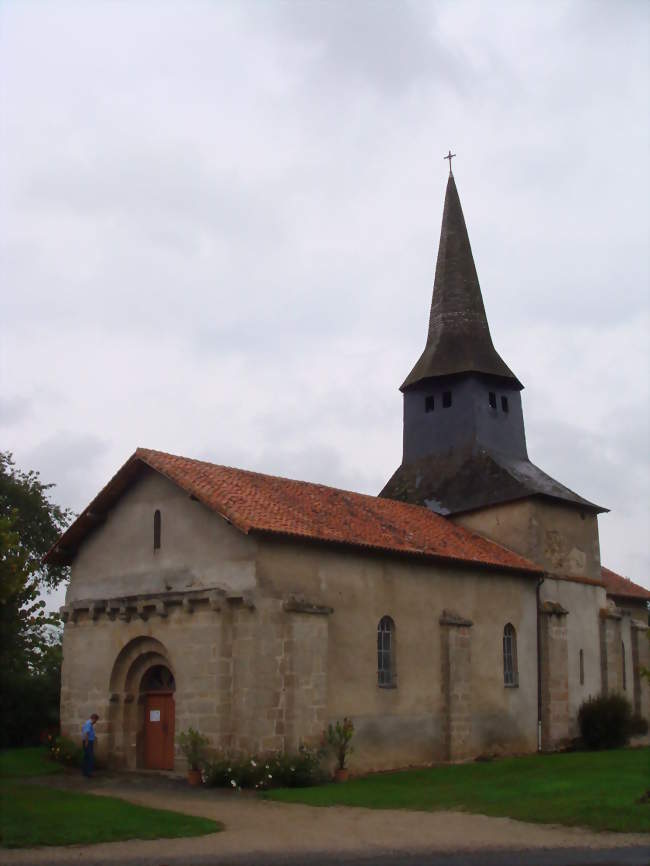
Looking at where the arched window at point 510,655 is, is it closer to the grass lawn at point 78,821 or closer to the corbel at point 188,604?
the corbel at point 188,604

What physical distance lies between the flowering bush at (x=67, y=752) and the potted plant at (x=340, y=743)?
672cm

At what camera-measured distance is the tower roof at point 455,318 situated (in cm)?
3503

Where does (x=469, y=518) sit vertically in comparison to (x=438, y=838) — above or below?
above

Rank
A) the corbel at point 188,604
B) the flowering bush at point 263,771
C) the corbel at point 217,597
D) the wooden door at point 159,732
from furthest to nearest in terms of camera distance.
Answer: the wooden door at point 159,732
the corbel at point 188,604
the corbel at point 217,597
the flowering bush at point 263,771

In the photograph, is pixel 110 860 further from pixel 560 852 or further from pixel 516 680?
pixel 516 680

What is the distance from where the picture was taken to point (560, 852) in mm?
12867

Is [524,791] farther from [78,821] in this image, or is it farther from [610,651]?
[610,651]

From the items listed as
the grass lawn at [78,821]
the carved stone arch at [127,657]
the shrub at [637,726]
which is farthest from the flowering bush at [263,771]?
the shrub at [637,726]

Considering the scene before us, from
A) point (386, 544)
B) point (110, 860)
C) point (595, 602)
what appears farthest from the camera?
point (595, 602)

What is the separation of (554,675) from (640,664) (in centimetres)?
687

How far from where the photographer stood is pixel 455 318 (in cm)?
3659

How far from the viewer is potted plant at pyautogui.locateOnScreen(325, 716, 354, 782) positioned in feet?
71.8

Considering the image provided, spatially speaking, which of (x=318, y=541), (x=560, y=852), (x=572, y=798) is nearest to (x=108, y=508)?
(x=318, y=541)

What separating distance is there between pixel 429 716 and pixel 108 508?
9959 millimetres
